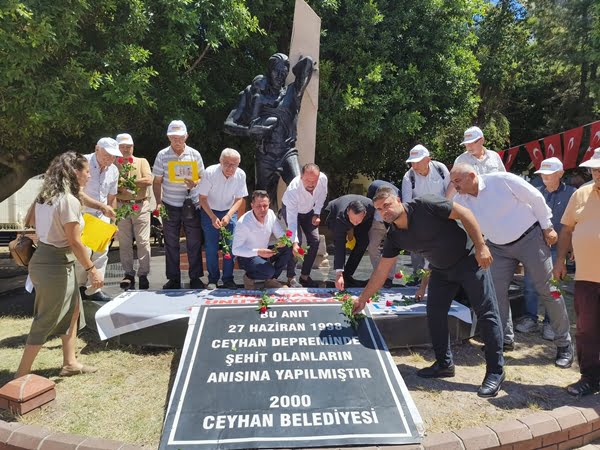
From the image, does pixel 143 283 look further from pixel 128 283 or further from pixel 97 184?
pixel 97 184

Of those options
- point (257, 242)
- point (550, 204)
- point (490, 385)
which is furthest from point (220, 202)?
point (550, 204)

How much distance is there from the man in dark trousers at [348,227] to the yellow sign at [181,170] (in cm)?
160

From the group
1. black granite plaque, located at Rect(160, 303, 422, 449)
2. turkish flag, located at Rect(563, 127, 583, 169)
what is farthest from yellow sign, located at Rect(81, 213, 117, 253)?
turkish flag, located at Rect(563, 127, 583, 169)

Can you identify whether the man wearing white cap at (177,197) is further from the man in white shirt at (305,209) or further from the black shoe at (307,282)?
the black shoe at (307,282)

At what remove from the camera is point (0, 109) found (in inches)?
277

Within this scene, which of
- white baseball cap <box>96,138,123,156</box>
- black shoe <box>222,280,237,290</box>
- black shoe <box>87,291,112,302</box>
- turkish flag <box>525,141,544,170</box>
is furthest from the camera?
turkish flag <box>525,141,544,170</box>

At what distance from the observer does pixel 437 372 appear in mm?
3955

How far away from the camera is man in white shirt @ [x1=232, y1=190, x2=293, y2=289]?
5051 mm

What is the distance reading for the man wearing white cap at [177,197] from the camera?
17.1ft

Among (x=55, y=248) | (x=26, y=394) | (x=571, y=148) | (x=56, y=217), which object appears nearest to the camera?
(x=26, y=394)

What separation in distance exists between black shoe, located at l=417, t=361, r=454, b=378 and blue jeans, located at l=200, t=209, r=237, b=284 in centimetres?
244

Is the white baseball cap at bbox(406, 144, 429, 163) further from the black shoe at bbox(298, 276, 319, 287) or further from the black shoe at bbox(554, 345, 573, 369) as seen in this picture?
the black shoe at bbox(554, 345, 573, 369)

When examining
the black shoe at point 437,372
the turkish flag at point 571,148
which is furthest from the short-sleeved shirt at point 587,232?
the turkish flag at point 571,148

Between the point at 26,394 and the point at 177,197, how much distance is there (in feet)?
8.39
